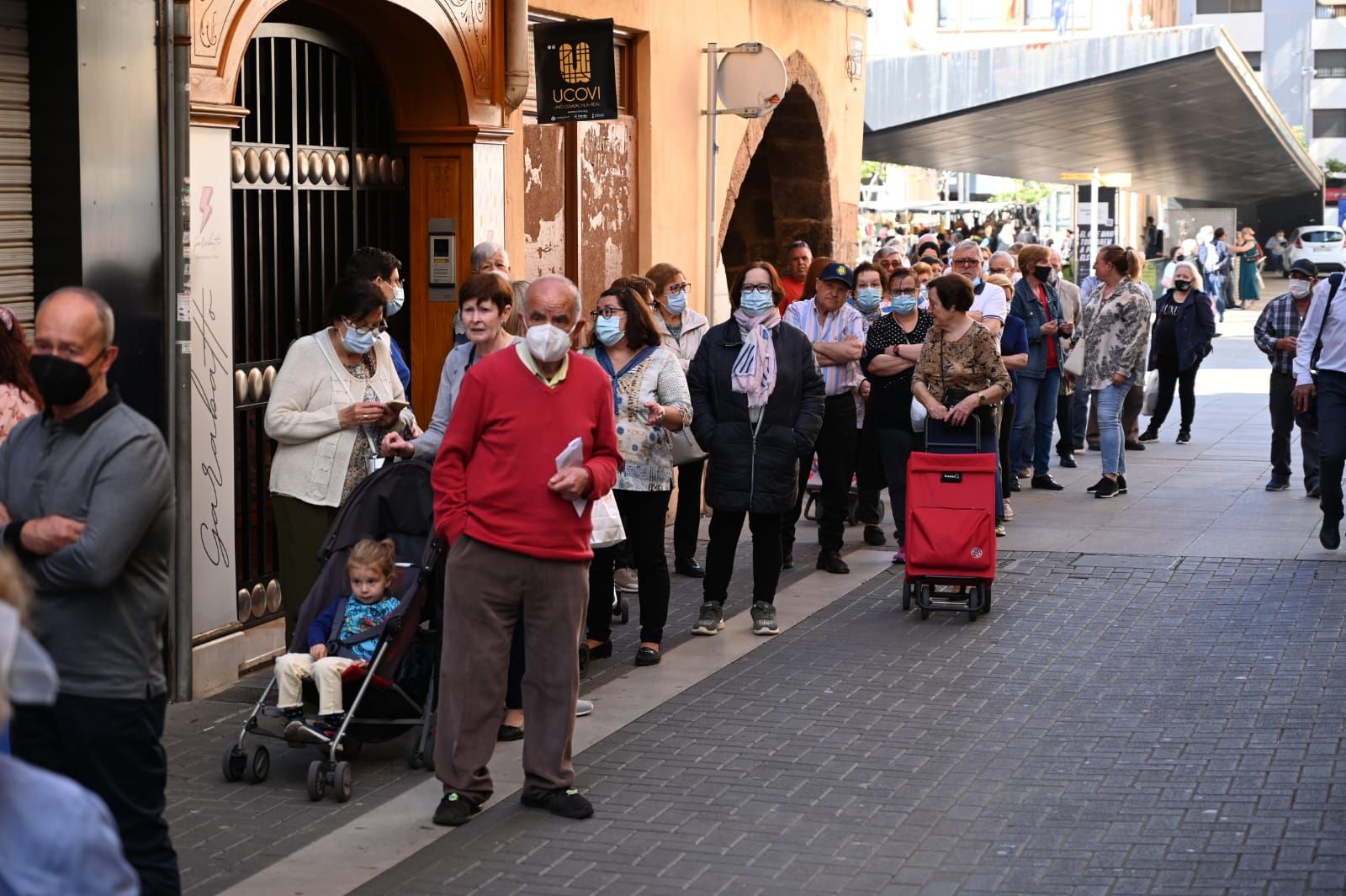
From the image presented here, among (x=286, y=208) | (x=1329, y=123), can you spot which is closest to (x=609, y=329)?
(x=286, y=208)

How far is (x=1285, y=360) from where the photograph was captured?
14.7m

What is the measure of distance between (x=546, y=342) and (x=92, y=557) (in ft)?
7.12

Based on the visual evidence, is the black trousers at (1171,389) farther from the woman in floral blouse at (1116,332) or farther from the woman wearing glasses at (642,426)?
the woman wearing glasses at (642,426)

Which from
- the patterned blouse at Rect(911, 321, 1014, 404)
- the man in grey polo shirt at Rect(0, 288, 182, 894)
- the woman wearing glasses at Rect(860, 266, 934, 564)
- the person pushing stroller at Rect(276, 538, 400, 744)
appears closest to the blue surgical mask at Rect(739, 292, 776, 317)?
the patterned blouse at Rect(911, 321, 1014, 404)

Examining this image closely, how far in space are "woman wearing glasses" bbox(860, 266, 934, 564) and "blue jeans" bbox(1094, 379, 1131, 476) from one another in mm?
3161

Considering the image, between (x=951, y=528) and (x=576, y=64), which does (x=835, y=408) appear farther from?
(x=576, y=64)

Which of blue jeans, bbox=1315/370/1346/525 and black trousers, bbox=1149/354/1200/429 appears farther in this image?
black trousers, bbox=1149/354/1200/429

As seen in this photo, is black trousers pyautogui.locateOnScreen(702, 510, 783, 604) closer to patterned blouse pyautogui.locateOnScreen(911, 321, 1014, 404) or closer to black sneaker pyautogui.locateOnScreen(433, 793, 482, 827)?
patterned blouse pyautogui.locateOnScreen(911, 321, 1014, 404)

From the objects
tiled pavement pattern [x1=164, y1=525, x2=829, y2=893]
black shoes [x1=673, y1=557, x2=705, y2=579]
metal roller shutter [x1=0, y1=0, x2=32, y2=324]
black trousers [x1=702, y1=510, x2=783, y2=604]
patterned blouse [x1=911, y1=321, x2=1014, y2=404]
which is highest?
metal roller shutter [x1=0, y1=0, x2=32, y2=324]

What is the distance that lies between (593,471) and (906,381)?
204 inches

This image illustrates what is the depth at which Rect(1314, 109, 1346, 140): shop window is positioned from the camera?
101688 millimetres

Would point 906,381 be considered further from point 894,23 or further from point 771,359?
point 894,23

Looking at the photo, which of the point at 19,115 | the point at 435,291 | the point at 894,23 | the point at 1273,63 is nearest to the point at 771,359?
the point at 435,291

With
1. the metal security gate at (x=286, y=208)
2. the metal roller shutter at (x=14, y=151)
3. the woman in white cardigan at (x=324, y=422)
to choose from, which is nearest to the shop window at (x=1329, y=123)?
the metal security gate at (x=286, y=208)
